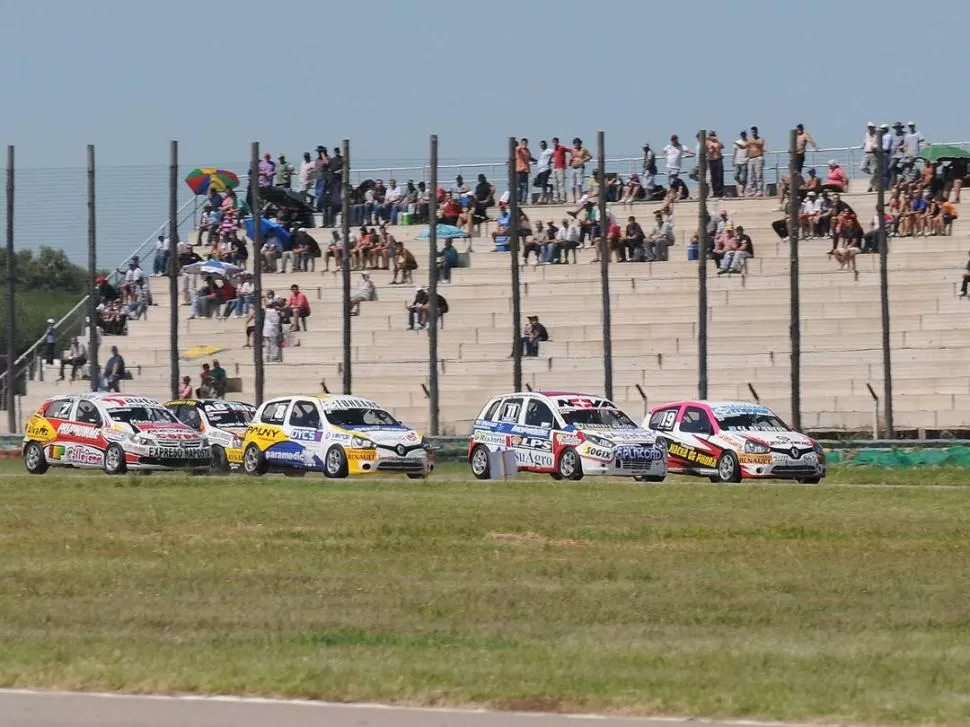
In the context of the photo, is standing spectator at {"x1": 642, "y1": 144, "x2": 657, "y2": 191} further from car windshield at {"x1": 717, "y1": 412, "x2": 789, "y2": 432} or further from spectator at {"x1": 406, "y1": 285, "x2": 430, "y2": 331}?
car windshield at {"x1": 717, "y1": 412, "x2": 789, "y2": 432}

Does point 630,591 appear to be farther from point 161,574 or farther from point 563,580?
point 161,574

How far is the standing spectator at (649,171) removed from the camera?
2306 inches

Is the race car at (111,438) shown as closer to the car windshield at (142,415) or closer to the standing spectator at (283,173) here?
the car windshield at (142,415)

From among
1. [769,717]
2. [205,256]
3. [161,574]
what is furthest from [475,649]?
[205,256]

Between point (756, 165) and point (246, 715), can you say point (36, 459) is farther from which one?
point (246, 715)

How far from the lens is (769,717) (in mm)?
11406

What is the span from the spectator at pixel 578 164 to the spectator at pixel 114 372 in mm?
13738

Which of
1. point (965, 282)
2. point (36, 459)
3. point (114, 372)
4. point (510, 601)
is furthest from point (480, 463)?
point (510, 601)

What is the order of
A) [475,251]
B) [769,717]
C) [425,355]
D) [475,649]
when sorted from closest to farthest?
[769,717], [475,649], [425,355], [475,251]

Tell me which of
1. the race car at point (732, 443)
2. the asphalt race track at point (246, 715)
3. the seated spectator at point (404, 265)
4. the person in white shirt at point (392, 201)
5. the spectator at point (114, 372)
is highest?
the person in white shirt at point (392, 201)

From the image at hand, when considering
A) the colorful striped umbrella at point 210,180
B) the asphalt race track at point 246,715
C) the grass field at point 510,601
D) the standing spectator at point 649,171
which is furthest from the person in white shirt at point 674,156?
the asphalt race track at point 246,715

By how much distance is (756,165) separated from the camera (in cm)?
5756

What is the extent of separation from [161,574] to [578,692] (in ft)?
26.6

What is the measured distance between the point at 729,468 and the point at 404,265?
23.0 m
